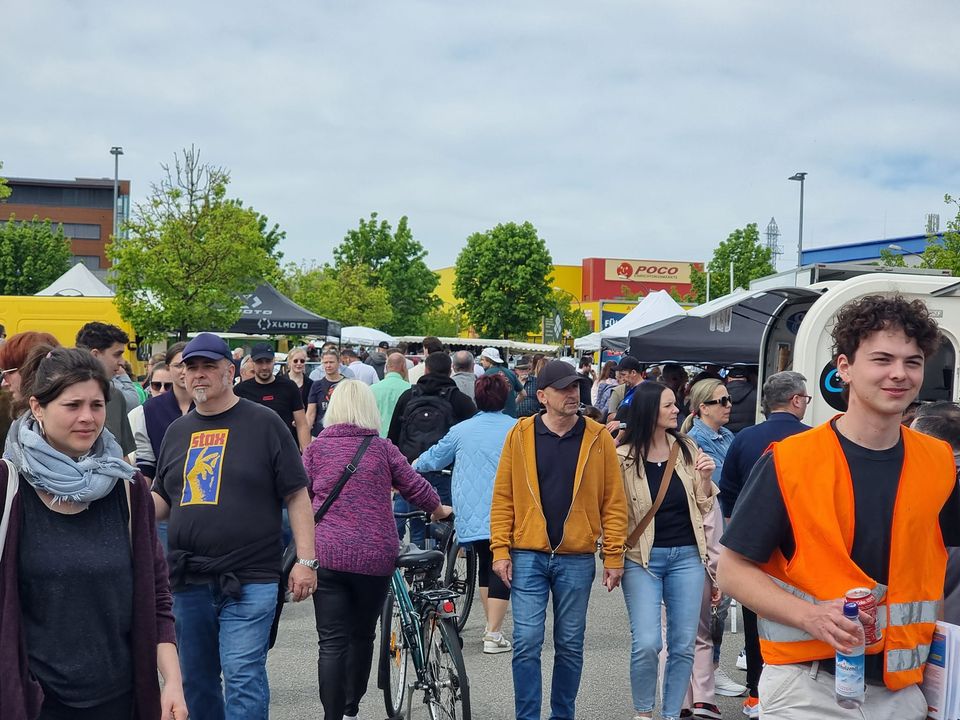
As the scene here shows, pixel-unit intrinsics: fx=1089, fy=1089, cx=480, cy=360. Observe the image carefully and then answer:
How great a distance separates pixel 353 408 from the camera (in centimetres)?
566

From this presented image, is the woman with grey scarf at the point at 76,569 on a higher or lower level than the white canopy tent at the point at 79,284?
lower

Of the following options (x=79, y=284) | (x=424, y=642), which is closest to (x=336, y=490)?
(x=424, y=642)

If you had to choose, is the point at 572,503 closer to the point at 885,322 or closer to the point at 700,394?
the point at 700,394

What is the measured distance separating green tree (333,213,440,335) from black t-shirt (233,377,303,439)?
6041cm

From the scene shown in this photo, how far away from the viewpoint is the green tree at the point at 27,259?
184ft

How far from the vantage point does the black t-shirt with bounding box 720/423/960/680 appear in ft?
9.25

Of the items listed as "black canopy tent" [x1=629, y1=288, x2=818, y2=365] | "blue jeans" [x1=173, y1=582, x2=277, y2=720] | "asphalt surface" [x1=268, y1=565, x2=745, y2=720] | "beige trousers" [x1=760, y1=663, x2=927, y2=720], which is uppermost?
"black canopy tent" [x1=629, y1=288, x2=818, y2=365]

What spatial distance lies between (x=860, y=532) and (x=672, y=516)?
9.89ft

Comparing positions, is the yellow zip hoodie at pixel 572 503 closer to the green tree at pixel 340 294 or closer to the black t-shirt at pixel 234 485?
the black t-shirt at pixel 234 485

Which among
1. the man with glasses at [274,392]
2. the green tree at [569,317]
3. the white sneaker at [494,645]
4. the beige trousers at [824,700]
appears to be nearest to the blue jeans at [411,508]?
the man with glasses at [274,392]

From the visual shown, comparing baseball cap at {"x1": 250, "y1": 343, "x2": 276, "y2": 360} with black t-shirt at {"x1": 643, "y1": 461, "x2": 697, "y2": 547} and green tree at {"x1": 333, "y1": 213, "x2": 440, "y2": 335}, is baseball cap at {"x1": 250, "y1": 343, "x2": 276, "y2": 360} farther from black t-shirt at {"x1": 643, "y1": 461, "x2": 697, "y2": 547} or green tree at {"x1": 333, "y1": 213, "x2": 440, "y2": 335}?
green tree at {"x1": 333, "y1": 213, "x2": 440, "y2": 335}

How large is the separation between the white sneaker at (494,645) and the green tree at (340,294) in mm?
47110

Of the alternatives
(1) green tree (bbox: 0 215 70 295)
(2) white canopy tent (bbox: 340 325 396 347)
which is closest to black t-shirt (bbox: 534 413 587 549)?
(2) white canopy tent (bbox: 340 325 396 347)

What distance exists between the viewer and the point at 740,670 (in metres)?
7.41
